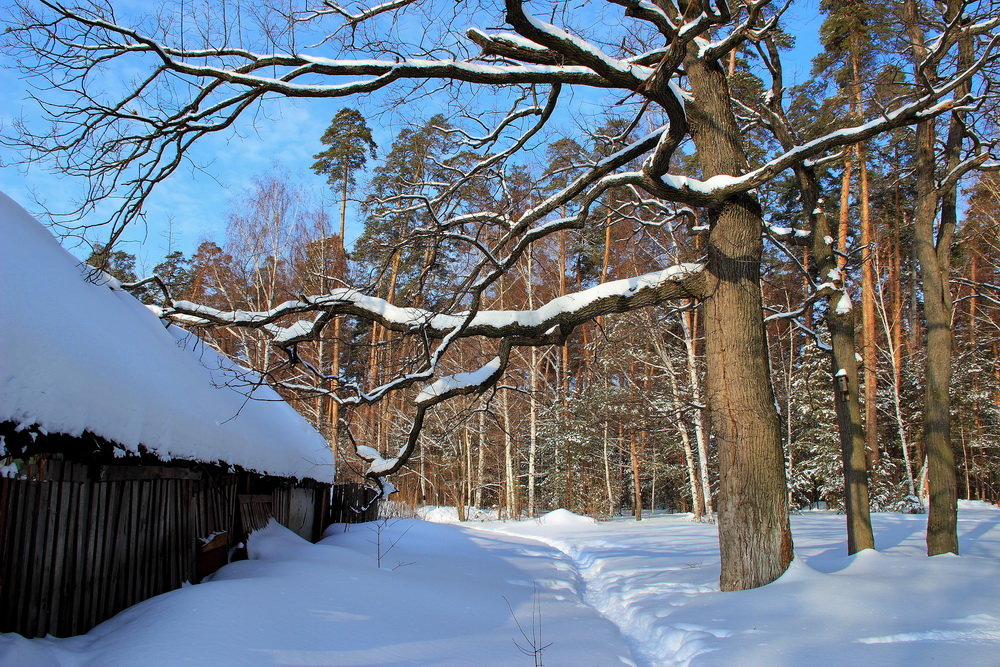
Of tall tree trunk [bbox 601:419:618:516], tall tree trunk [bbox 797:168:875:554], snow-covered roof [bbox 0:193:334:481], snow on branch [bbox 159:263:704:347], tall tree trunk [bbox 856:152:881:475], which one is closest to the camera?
snow-covered roof [bbox 0:193:334:481]

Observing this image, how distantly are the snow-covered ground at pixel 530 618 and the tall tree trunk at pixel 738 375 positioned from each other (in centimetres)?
34

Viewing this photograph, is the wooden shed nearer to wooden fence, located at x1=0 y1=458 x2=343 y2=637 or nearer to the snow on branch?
wooden fence, located at x1=0 y1=458 x2=343 y2=637

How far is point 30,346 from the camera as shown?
12.4ft

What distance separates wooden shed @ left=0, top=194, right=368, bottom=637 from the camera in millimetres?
3760

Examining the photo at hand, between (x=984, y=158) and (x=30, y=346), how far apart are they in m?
10.5

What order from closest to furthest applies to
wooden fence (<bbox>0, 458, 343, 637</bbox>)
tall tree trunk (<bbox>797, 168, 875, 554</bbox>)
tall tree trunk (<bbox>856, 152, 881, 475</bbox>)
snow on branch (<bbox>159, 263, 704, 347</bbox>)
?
wooden fence (<bbox>0, 458, 343, 637</bbox>) < snow on branch (<bbox>159, 263, 704, 347</bbox>) < tall tree trunk (<bbox>797, 168, 875, 554</bbox>) < tall tree trunk (<bbox>856, 152, 881, 475</bbox>)

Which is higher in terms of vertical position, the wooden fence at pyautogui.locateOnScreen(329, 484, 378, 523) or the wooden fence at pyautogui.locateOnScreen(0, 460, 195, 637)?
the wooden fence at pyautogui.locateOnScreen(0, 460, 195, 637)

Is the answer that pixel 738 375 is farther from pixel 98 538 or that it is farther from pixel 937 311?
pixel 98 538

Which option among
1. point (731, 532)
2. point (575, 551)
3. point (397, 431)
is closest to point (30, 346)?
point (731, 532)

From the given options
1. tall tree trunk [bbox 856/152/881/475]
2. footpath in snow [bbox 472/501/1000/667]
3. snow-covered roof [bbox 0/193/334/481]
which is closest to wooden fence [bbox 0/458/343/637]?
snow-covered roof [bbox 0/193/334/481]

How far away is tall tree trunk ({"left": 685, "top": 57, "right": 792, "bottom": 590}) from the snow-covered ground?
0.34m

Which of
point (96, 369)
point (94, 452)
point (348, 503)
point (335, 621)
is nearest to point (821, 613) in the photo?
point (335, 621)

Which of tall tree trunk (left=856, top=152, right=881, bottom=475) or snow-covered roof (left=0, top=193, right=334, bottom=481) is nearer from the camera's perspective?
snow-covered roof (left=0, top=193, right=334, bottom=481)

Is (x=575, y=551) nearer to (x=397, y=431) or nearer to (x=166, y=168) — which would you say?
(x=166, y=168)
